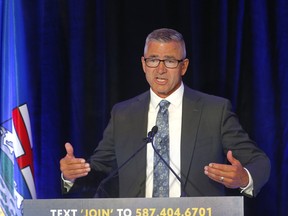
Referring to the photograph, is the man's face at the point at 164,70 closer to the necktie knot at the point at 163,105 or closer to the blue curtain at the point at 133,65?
the necktie knot at the point at 163,105

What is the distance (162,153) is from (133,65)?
0.67 m

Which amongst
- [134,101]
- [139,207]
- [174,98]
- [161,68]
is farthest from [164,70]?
[139,207]

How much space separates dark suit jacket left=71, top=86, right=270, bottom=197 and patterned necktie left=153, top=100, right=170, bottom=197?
0.25ft

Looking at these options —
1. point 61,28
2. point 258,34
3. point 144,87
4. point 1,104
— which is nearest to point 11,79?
point 1,104

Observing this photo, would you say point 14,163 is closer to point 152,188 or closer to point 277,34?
point 152,188

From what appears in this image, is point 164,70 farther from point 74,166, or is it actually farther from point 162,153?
point 74,166

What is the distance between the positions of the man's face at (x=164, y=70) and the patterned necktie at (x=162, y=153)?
0.07m

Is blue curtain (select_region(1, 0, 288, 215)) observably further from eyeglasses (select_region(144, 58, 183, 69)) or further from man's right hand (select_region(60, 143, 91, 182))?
man's right hand (select_region(60, 143, 91, 182))

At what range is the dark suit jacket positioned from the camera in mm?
2320

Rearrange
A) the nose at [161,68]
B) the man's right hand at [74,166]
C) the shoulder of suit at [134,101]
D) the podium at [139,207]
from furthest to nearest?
1. the shoulder of suit at [134,101]
2. the nose at [161,68]
3. the man's right hand at [74,166]
4. the podium at [139,207]

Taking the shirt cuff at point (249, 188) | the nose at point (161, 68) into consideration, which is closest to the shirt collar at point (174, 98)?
the nose at point (161, 68)

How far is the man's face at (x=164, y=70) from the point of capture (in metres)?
2.39

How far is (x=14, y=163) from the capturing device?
2908 millimetres

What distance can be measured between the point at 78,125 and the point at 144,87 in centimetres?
42
